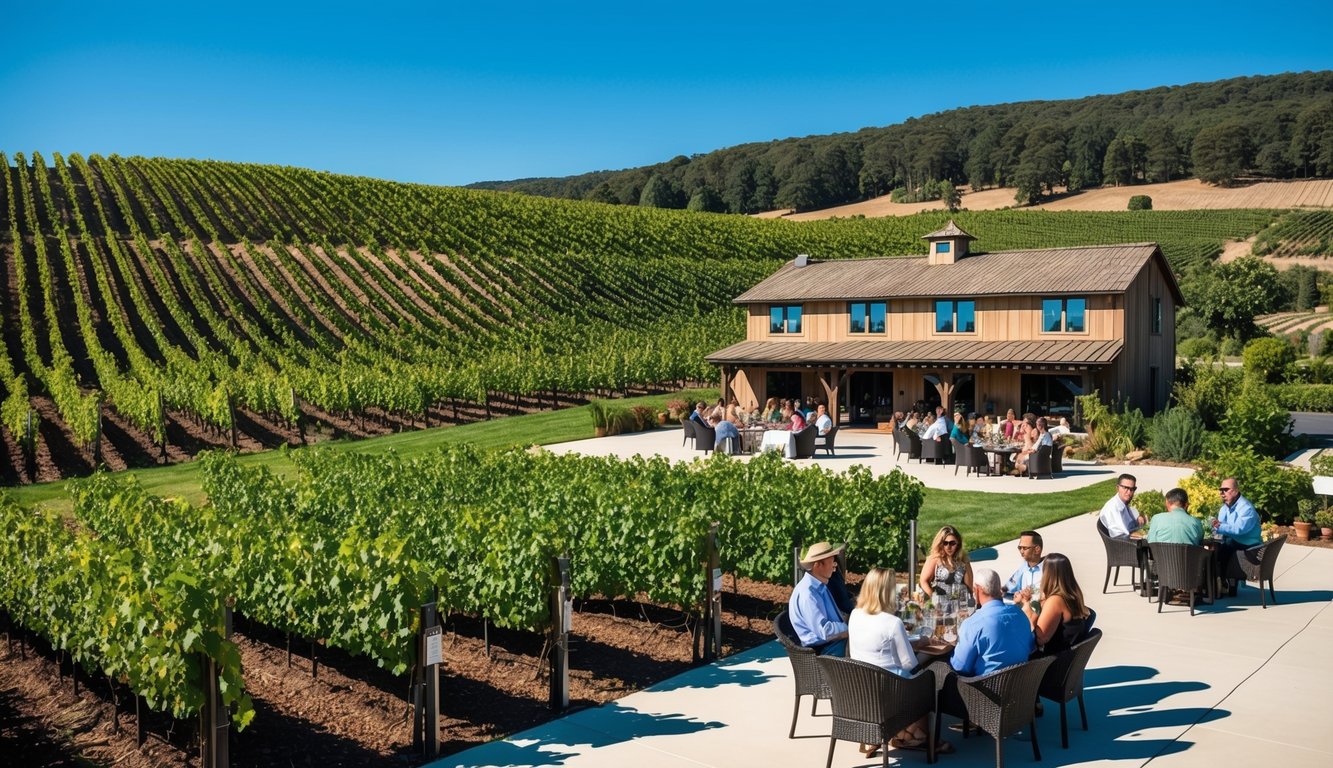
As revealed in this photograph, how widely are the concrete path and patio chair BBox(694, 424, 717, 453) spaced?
14.0m

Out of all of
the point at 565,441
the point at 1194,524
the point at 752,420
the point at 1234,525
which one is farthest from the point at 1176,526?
the point at 565,441

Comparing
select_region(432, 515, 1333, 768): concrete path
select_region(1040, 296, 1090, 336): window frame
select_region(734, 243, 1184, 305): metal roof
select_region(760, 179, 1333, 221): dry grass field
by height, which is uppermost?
select_region(760, 179, 1333, 221): dry grass field

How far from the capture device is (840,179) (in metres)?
145

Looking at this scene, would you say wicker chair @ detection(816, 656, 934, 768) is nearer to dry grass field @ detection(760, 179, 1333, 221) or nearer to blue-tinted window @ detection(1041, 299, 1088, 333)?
blue-tinted window @ detection(1041, 299, 1088, 333)

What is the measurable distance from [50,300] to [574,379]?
977 inches

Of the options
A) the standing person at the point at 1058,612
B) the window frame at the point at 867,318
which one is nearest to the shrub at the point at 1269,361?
the window frame at the point at 867,318

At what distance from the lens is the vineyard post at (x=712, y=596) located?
9.14 meters

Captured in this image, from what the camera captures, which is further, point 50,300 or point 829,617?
point 50,300

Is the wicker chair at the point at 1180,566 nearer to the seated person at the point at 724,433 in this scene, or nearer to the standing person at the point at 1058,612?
the standing person at the point at 1058,612

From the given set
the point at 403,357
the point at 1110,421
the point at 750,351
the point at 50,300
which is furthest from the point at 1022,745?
the point at 50,300

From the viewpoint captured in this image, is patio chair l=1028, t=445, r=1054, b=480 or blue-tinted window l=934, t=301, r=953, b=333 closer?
patio chair l=1028, t=445, r=1054, b=480

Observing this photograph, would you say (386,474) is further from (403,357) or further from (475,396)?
(403,357)

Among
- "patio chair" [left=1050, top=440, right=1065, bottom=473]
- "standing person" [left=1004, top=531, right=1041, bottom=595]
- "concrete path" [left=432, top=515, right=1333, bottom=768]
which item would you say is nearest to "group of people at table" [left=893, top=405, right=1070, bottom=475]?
"patio chair" [left=1050, top=440, right=1065, bottom=473]

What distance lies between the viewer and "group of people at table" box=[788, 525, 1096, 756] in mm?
6406
